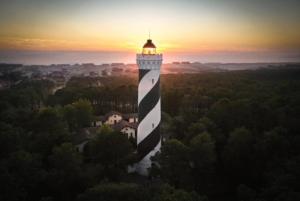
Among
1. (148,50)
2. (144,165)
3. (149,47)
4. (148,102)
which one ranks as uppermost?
(149,47)

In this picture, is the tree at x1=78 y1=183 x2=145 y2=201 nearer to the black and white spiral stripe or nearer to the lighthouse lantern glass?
the black and white spiral stripe

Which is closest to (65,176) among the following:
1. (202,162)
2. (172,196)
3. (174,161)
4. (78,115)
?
(174,161)

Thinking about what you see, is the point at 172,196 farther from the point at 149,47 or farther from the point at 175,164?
the point at 149,47

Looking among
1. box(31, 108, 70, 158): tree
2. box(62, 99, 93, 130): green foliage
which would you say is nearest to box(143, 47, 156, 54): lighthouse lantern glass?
box(31, 108, 70, 158): tree

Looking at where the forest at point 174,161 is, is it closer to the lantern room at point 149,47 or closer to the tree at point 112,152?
Answer: the tree at point 112,152

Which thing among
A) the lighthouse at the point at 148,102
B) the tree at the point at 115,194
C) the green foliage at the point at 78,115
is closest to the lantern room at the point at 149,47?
the lighthouse at the point at 148,102

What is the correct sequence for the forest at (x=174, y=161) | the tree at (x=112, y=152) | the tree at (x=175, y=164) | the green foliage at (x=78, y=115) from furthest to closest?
the green foliage at (x=78, y=115)
the tree at (x=112, y=152)
the tree at (x=175, y=164)
the forest at (x=174, y=161)

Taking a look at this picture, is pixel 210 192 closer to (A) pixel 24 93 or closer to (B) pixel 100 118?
(B) pixel 100 118
